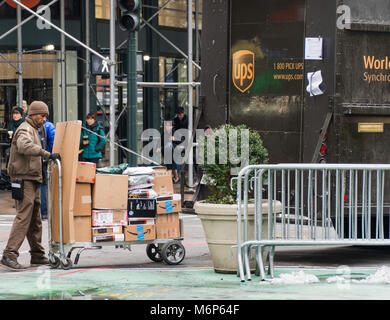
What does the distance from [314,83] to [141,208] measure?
2488 millimetres

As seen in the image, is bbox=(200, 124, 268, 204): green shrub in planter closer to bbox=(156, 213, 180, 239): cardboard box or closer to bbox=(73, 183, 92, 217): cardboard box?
bbox=(156, 213, 180, 239): cardboard box

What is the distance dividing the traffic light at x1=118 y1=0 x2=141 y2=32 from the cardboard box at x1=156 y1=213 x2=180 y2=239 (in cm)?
432

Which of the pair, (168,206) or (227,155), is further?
(168,206)

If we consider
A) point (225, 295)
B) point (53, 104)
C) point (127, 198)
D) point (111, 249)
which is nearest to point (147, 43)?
point (53, 104)

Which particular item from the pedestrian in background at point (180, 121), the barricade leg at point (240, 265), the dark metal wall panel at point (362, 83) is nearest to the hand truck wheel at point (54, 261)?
the barricade leg at point (240, 265)

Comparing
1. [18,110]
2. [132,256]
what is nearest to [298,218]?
[132,256]

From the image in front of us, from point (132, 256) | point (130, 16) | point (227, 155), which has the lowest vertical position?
point (132, 256)

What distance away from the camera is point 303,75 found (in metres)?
10.9

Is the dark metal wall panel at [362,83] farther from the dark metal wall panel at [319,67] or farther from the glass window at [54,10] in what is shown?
the glass window at [54,10]

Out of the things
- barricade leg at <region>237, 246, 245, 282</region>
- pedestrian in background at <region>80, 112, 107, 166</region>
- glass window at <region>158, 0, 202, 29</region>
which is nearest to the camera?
barricade leg at <region>237, 246, 245, 282</region>

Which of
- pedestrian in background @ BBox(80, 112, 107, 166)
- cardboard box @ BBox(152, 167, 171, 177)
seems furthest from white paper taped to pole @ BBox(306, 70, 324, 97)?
pedestrian in background @ BBox(80, 112, 107, 166)

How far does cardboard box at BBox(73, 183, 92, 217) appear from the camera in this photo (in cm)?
1010

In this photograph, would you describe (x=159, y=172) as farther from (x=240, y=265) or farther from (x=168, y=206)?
(x=240, y=265)
